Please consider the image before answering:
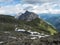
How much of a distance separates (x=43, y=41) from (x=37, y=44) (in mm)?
2779

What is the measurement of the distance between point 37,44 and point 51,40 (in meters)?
5.20

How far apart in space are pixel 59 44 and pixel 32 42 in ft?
37.7

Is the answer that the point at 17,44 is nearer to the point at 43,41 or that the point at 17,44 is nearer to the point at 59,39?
the point at 43,41

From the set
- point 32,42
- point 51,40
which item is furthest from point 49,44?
point 32,42

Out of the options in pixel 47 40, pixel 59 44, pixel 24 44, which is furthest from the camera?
pixel 24 44

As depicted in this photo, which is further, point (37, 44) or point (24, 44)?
point (24, 44)

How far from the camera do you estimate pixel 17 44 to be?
8406 centimetres

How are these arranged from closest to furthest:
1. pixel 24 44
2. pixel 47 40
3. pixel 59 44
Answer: pixel 59 44 < pixel 47 40 < pixel 24 44

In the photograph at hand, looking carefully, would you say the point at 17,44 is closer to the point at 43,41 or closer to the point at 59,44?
the point at 43,41

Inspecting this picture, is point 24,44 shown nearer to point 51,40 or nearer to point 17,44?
point 17,44

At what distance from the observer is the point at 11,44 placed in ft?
278

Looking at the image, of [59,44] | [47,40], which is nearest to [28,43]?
[47,40]

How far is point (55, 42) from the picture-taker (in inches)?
2918

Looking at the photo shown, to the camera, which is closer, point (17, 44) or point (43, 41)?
point (43, 41)
